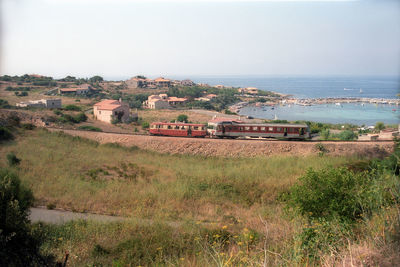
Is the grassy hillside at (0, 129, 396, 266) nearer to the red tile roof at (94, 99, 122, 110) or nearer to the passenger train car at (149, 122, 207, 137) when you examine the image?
the passenger train car at (149, 122, 207, 137)

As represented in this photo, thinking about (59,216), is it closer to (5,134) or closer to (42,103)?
(5,134)

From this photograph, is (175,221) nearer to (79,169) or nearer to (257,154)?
(79,169)

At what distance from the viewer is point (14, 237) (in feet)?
20.4

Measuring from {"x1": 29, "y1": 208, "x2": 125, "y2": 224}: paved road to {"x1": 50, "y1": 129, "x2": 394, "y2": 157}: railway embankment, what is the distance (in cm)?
1274

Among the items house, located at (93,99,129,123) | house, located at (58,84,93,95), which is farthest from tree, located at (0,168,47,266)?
house, located at (58,84,93,95)

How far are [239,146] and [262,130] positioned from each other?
2.51 meters

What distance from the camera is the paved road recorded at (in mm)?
9688

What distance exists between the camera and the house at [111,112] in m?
36.3

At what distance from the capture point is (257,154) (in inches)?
861

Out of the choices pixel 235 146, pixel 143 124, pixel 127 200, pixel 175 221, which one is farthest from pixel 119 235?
pixel 143 124

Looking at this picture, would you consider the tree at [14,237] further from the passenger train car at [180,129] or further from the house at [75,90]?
the house at [75,90]

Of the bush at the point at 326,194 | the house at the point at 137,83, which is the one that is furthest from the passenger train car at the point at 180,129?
the house at the point at 137,83

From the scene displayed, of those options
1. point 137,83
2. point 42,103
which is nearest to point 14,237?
point 42,103

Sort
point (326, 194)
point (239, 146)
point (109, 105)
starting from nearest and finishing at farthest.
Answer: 1. point (326, 194)
2. point (239, 146)
3. point (109, 105)
